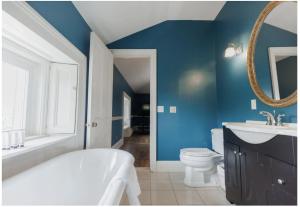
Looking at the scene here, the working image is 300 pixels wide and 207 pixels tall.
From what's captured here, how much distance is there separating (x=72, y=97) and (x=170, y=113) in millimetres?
1542

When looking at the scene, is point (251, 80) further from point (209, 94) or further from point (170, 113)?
point (170, 113)

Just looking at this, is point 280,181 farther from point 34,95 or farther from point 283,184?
point 34,95

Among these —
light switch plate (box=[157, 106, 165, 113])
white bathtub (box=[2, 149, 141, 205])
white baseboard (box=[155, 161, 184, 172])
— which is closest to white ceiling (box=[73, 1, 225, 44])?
light switch plate (box=[157, 106, 165, 113])

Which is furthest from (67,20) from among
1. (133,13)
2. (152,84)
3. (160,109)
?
(160,109)

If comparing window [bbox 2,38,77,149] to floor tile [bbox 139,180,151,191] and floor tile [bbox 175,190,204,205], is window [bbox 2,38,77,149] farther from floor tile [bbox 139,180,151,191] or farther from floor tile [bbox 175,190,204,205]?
floor tile [bbox 175,190,204,205]

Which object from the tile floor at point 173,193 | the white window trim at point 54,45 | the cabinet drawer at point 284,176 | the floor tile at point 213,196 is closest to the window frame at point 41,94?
the white window trim at point 54,45

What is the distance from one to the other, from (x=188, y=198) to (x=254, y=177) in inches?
32.6

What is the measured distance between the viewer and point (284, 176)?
1048mm

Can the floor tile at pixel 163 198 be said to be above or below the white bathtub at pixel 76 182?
below

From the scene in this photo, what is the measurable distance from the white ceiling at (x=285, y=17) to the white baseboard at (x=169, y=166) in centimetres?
221

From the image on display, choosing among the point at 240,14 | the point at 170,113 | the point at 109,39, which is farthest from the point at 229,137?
the point at 109,39

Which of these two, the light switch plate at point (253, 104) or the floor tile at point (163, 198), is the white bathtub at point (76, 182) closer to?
the floor tile at point (163, 198)

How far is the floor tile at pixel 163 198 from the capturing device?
178 cm

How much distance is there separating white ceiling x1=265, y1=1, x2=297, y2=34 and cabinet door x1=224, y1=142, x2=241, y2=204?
1.11 meters
